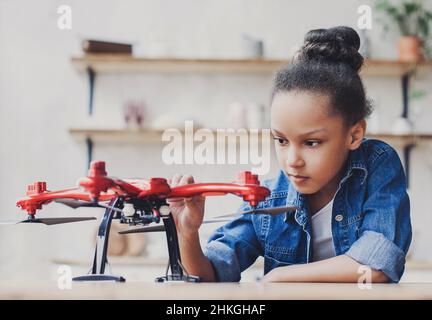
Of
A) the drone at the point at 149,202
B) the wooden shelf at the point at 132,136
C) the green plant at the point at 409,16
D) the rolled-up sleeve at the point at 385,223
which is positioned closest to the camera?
the drone at the point at 149,202

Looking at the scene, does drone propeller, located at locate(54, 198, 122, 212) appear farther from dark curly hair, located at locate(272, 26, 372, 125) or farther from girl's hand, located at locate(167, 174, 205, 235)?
dark curly hair, located at locate(272, 26, 372, 125)

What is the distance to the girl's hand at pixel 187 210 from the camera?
779 mm

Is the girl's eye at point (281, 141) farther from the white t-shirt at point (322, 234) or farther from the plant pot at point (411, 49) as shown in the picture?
the plant pot at point (411, 49)

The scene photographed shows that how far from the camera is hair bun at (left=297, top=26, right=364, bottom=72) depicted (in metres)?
0.92

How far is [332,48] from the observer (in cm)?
93

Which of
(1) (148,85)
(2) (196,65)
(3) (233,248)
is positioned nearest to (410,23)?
(2) (196,65)

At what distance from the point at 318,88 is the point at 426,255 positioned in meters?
1.74

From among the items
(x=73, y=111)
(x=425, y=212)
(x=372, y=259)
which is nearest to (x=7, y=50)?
(x=73, y=111)

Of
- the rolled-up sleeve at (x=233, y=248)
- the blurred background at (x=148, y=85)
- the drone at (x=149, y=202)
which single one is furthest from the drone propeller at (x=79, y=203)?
the blurred background at (x=148, y=85)

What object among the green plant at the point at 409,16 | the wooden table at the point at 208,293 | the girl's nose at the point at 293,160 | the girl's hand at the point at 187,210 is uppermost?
the green plant at the point at 409,16

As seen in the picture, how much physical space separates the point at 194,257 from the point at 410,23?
203cm

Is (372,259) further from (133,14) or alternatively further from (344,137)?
(133,14)

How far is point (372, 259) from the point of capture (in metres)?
0.78

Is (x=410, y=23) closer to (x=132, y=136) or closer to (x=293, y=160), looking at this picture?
(x=132, y=136)
